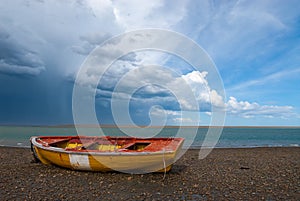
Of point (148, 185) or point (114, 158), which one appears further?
point (114, 158)

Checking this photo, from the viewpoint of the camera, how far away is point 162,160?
905 cm

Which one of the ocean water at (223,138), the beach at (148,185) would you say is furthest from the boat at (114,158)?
the ocean water at (223,138)

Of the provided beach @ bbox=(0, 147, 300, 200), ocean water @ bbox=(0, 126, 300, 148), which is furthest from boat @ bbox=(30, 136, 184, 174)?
ocean water @ bbox=(0, 126, 300, 148)

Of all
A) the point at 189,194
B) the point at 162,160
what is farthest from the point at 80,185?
the point at 189,194

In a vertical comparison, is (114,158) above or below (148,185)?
above

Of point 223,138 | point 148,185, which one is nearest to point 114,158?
point 148,185

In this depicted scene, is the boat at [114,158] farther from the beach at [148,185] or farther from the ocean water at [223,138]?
the ocean water at [223,138]

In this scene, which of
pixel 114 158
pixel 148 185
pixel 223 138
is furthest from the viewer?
pixel 223 138

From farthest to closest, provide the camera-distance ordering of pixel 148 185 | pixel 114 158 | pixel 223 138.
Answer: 1. pixel 223 138
2. pixel 114 158
3. pixel 148 185

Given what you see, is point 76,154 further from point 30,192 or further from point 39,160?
point 39,160

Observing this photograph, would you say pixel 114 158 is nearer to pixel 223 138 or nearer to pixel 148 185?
Answer: pixel 148 185

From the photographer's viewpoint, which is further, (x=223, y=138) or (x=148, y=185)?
(x=223, y=138)

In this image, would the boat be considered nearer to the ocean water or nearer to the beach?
the beach

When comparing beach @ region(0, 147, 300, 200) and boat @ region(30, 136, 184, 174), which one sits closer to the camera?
beach @ region(0, 147, 300, 200)
